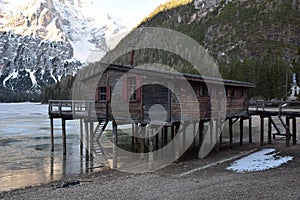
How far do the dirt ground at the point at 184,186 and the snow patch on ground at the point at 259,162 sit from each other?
54 cm

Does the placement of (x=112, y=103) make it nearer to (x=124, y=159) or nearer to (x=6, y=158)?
(x=124, y=159)

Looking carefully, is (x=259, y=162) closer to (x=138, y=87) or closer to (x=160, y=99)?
(x=160, y=99)

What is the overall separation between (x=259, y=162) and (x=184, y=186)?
22.2 ft

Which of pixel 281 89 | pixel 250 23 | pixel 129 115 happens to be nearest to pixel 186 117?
pixel 129 115

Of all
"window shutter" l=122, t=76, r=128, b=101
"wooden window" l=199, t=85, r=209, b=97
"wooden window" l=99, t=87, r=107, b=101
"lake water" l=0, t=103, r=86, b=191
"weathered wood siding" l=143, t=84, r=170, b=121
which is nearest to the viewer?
"weathered wood siding" l=143, t=84, r=170, b=121

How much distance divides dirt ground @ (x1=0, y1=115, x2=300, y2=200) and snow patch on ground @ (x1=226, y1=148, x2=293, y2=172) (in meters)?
0.54

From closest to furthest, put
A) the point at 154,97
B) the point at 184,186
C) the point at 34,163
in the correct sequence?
1. the point at 184,186
2. the point at 154,97
3. the point at 34,163

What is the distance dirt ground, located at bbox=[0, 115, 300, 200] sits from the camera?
13156mm

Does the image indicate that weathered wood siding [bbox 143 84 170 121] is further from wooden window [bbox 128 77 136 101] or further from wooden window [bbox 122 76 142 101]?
wooden window [bbox 128 77 136 101]

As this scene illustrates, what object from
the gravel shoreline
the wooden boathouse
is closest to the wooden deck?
the wooden boathouse

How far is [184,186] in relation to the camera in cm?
1462

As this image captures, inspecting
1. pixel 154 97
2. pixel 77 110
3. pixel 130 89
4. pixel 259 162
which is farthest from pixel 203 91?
pixel 77 110

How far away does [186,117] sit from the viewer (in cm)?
2156

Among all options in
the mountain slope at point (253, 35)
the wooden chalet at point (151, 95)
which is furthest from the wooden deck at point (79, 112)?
the mountain slope at point (253, 35)
